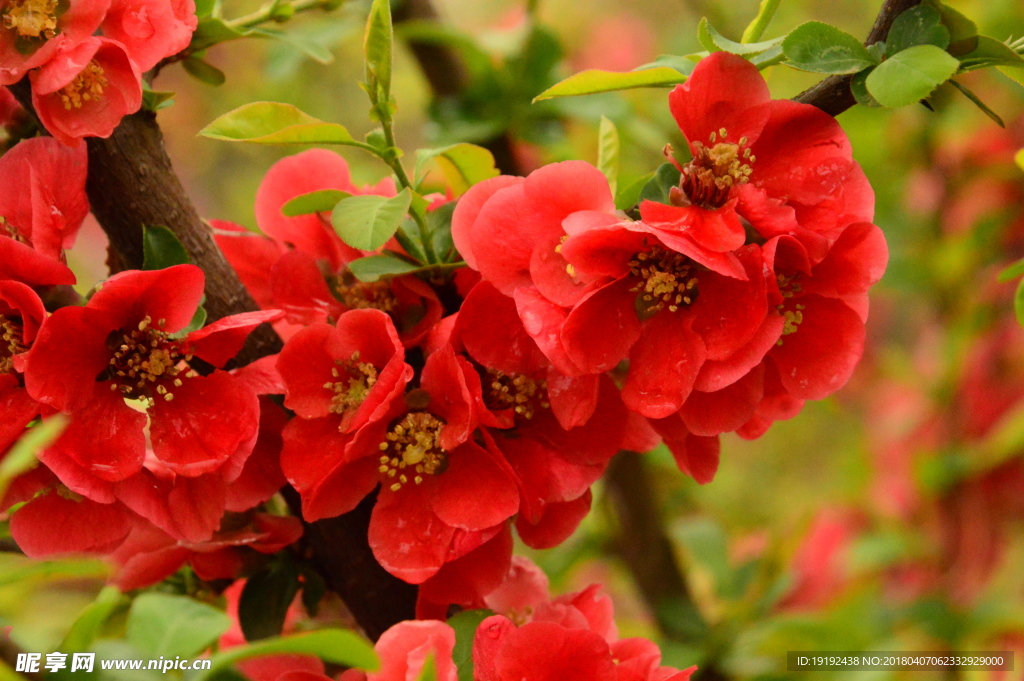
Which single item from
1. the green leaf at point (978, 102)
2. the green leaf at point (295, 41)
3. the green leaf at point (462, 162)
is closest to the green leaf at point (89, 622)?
the green leaf at point (462, 162)

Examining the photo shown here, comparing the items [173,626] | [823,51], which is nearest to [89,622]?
[173,626]

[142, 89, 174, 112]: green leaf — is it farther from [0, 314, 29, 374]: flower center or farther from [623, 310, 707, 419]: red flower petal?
[623, 310, 707, 419]: red flower petal

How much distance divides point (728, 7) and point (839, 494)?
1021 millimetres

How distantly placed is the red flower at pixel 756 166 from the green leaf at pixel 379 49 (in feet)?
0.63

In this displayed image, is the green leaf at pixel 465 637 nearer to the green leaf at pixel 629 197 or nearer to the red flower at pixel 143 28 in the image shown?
the green leaf at pixel 629 197

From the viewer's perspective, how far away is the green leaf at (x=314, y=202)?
0.61 meters

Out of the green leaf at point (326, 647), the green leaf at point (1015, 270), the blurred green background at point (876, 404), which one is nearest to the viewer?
the green leaf at point (326, 647)

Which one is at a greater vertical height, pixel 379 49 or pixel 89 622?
pixel 379 49

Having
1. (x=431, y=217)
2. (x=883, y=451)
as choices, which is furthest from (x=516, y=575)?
(x=883, y=451)

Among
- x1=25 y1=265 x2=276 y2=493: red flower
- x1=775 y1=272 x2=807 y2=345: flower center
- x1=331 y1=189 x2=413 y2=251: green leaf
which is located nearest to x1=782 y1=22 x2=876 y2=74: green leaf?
x1=775 y1=272 x2=807 y2=345: flower center

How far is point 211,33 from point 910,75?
18.5 inches

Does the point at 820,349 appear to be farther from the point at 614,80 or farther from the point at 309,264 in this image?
the point at 309,264

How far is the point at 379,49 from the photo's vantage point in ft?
1.91

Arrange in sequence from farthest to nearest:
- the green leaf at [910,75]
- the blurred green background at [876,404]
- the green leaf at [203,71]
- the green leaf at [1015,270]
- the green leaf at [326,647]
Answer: the blurred green background at [876,404] < the green leaf at [203,71] < the green leaf at [1015,270] < the green leaf at [910,75] < the green leaf at [326,647]
